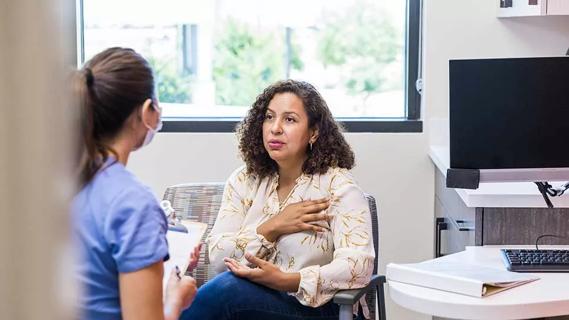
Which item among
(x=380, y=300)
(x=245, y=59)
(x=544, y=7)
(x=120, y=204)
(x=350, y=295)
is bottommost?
(x=380, y=300)

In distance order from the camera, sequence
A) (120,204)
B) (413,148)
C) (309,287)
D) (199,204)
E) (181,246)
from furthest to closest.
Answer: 1. (413,148)
2. (199,204)
3. (309,287)
4. (181,246)
5. (120,204)

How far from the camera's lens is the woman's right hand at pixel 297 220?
2318mm

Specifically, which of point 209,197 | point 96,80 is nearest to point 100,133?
point 96,80

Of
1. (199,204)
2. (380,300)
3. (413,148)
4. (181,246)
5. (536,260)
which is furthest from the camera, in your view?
(413,148)

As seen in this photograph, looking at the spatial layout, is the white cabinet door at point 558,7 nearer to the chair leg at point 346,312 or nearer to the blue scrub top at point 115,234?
the chair leg at point 346,312

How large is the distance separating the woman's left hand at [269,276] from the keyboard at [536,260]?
1.81ft

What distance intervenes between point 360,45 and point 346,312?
57.8 inches

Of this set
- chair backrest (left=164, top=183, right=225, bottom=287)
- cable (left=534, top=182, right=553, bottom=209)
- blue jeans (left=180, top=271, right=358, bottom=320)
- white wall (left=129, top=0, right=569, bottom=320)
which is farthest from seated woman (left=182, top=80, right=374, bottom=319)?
white wall (left=129, top=0, right=569, bottom=320)

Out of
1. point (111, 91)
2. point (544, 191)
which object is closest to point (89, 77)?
point (111, 91)

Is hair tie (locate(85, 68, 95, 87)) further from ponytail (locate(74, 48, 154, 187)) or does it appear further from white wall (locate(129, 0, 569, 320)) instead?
white wall (locate(129, 0, 569, 320))

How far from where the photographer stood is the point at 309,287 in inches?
87.7

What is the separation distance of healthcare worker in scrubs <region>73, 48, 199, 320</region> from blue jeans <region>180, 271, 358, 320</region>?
898 millimetres

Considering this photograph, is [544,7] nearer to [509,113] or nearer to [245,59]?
[509,113]

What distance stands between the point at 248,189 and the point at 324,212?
0.26m
